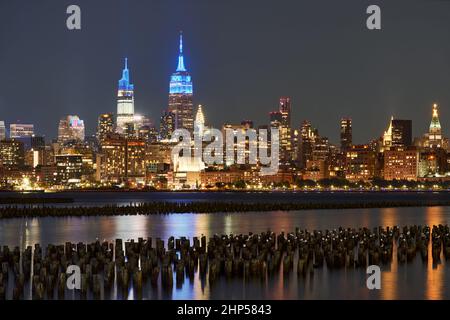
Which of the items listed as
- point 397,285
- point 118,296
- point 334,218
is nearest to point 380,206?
point 334,218

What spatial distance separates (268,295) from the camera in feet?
106

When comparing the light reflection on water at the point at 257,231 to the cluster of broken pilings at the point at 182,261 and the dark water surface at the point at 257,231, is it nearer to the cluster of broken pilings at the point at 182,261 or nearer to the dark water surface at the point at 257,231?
the dark water surface at the point at 257,231

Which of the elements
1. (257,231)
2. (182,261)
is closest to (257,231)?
(257,231)

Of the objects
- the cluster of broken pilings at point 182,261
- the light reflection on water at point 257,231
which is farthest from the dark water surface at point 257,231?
the cluster of broken pilings at point 182,261

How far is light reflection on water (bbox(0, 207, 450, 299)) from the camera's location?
33.1m

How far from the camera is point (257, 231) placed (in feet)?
203

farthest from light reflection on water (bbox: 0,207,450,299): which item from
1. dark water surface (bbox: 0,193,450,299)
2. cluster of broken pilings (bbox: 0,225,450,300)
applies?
cluster of broken pilings (bbox: 0,225,450,300)

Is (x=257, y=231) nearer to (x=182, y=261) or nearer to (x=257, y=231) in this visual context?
(x=257, y=231)

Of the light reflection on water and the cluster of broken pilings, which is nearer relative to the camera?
the cluster of broken pilings

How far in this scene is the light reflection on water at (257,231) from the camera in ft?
108

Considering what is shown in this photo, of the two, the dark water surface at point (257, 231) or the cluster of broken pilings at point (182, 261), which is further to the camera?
the dark water surface at point (257, 231)

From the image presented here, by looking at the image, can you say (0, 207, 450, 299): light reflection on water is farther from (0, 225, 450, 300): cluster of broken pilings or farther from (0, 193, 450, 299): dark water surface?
(0, 225, 450, 300): cluster of broken pilings

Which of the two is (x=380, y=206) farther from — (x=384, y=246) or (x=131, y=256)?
(x=131, y=256)
